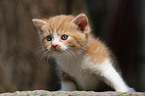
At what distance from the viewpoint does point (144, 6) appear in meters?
4.84

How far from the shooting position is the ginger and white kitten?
1998mm

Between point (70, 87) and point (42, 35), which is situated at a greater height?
point (42, 35)

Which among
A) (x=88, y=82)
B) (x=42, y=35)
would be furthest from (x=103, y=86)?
(x=42, y=35)

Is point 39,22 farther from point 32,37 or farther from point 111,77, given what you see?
point 32,37

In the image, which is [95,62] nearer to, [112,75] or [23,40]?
[112,75]

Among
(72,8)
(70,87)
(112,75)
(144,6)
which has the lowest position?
(70,87)

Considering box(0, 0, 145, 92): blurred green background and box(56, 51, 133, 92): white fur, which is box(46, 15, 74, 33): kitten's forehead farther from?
box(0, 0, 145, 92): blurred green background

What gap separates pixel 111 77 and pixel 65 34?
24.6 inches

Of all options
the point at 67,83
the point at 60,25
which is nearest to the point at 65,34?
the point at 60,25

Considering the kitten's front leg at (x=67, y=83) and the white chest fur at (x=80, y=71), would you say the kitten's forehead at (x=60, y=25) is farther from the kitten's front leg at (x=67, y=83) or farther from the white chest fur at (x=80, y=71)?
the kitten's front leg at (x=67, y=83)

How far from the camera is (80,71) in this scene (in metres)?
2.08

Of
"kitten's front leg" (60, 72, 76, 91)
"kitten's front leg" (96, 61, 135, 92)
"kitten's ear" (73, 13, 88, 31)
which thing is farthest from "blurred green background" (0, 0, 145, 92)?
"kitten's front leg" (96, 61, 135, 92)

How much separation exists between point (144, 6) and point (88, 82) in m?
3.40

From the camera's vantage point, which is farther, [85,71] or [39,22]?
[39,22]
